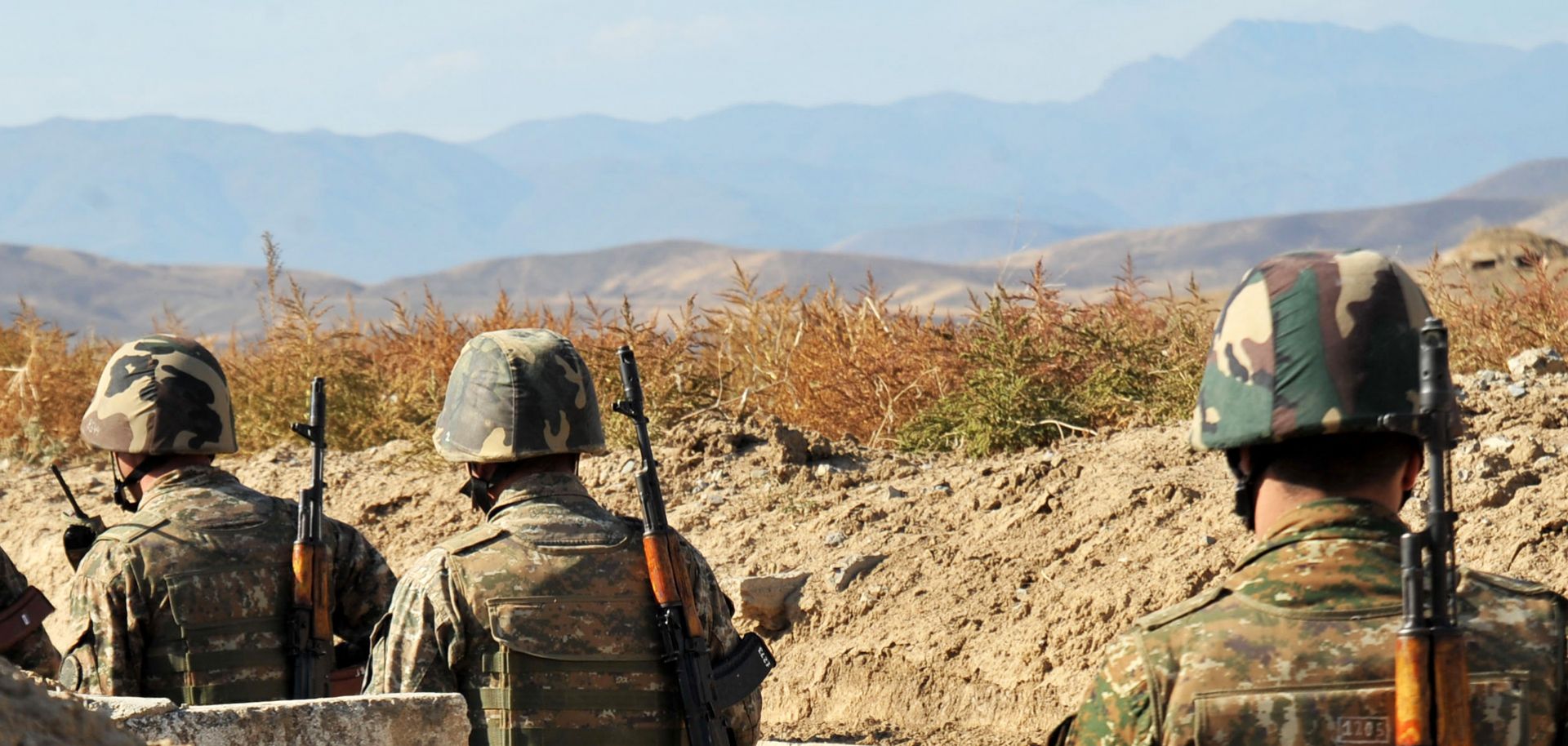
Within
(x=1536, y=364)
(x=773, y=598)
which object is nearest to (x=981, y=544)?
(x=773, y=598)

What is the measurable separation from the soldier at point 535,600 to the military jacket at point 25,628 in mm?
1507

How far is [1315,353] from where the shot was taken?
228 centimetres

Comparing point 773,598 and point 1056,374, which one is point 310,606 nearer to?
point 773,598

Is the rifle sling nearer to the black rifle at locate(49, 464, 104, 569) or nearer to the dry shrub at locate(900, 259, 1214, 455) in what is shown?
the black rifle at locate(49, 464, 104, 569)

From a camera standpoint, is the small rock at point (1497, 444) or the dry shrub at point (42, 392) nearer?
the small rock at point (1497, 444)

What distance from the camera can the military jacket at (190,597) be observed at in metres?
4.21

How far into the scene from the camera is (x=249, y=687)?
172 inches

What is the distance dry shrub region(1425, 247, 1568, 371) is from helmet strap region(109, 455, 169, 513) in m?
6.11

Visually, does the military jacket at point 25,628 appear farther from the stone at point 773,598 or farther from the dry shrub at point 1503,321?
the dry shrub at point 1503,321

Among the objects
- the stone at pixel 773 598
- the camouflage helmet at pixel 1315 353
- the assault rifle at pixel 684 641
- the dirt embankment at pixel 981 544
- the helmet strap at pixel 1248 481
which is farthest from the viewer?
the stone at pixel 773 598

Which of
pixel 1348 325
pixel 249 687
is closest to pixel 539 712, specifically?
pixel 249 687

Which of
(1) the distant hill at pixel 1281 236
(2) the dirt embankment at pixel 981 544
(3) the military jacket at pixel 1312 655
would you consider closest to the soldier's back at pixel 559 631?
(3) the military jacket at pixel 1312 655

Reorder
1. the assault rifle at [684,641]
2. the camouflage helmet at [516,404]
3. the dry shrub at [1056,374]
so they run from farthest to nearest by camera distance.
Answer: the dry shrub at [1056,374]
the camouflage helmet at [516,404]
the assault rifle at [684,641]

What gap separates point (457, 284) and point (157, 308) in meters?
22.0
